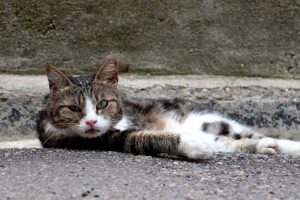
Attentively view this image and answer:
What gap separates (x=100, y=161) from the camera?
10.6ft

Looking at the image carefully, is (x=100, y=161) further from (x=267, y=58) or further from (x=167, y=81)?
(x=267, y=58)

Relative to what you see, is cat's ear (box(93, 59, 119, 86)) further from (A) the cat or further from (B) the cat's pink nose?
(B) the cat's pink nose

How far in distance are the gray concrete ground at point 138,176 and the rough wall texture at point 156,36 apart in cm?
91

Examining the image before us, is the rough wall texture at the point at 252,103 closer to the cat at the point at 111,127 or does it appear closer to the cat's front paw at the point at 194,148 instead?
the cat at the point at 111,127

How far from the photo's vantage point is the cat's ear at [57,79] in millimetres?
3699

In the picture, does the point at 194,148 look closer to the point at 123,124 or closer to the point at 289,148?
the point at 123,124

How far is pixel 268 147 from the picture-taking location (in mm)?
3789

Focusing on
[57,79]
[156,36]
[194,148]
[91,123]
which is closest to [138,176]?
[194,148]

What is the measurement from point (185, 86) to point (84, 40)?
659mm

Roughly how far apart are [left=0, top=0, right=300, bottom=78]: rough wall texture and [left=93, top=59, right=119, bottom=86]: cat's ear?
51cm

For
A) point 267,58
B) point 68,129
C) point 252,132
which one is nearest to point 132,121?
point 68,129

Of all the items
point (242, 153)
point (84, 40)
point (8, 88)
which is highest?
point (84, 40)

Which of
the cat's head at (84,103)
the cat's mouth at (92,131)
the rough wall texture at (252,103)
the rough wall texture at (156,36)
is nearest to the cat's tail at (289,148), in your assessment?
the rough wall texture at (252,103)

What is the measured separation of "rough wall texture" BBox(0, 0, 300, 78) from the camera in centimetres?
423
